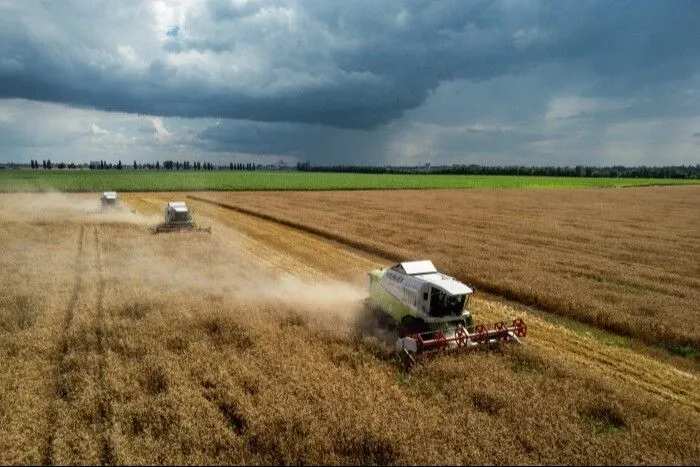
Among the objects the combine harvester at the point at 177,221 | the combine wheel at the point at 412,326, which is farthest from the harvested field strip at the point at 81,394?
the combine harvester at the point at 177,221

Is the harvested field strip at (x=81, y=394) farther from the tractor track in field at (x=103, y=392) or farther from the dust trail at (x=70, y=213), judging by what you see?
the dust trail at (x=70, y=213)

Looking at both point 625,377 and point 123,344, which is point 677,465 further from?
point 123,344

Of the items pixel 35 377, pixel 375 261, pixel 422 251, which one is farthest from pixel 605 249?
pixel 35 377

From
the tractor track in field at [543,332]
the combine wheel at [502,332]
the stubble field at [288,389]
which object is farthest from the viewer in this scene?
the combine wheel at [502,332]

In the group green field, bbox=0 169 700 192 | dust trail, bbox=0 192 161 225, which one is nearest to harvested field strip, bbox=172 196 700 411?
dust trail, bbox=0 192 161 225

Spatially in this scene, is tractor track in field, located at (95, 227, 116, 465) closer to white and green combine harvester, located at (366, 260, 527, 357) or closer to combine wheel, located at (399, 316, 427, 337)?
white and green combine harvester, located at (366, 260, 527, 357)
